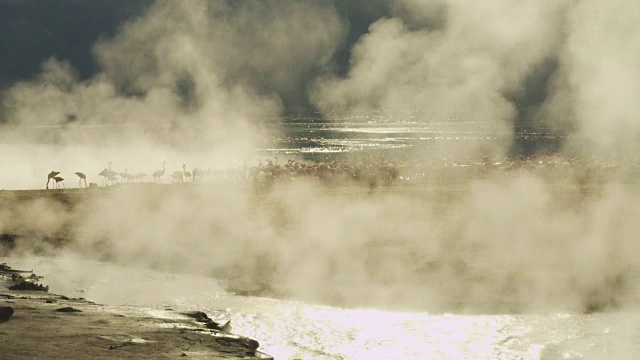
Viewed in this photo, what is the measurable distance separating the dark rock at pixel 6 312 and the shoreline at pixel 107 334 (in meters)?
0.06

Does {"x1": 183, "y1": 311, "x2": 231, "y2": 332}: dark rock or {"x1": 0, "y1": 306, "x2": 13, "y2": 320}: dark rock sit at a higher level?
{"x1": 0, "y1": 306, "x2": 13, "y2": 320}: dark rock

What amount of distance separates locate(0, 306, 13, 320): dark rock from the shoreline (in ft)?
0.18

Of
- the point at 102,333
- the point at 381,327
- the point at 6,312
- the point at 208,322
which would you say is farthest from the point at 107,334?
the point at 381,327

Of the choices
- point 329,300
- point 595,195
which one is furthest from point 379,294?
point 595,195

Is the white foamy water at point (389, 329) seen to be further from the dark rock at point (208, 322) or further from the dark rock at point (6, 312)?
the dark rock at point (6, 312)

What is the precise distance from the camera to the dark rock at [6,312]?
983 centimetres

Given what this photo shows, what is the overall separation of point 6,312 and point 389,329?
617 cm

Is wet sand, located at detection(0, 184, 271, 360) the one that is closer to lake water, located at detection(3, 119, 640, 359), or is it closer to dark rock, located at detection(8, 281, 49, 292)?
dark rock, located at detection(8, 281, 49, 292)

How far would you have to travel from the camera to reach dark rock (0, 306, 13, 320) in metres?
9.83

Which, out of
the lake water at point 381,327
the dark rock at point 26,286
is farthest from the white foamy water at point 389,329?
the dark rock at point 26,286

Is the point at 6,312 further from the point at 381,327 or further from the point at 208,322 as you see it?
the point at 381,327

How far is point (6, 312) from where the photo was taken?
9.91 metres

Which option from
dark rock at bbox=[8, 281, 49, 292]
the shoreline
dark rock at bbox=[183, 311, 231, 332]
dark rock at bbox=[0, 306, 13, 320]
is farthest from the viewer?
dark rock at bbox=[8, 281, 49, 292]

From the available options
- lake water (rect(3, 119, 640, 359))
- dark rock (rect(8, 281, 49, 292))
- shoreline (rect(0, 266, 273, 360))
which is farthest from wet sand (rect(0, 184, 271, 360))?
lake water (rect(3, 119, 640, 359))
